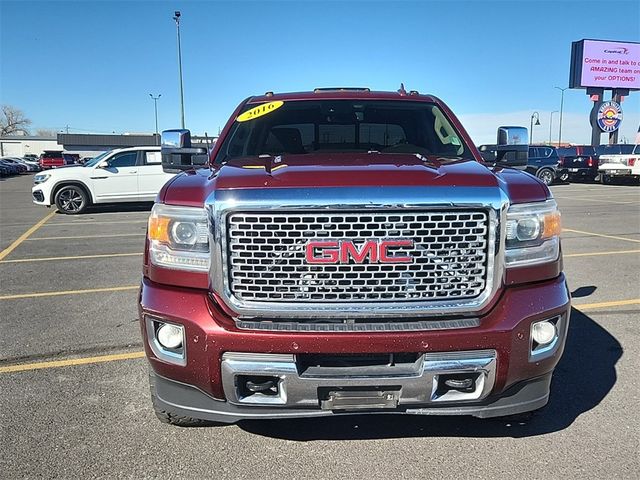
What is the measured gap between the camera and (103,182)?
1427cm

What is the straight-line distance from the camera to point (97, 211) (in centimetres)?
1501

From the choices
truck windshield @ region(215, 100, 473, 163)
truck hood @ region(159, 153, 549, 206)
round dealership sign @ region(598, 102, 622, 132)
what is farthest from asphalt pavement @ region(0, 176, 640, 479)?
round dealership sign @ region(598, 102, 622, 132)

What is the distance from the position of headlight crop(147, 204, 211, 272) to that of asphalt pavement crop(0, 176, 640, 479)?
1.03m

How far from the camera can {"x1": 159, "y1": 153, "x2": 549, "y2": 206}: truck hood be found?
2.39 meters

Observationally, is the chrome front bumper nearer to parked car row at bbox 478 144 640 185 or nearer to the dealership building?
parked car row at bbox 478 144 640 185

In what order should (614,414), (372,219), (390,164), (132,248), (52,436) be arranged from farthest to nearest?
(132,248)
(614,414)
(52,436)
(390,164)
(372,219)

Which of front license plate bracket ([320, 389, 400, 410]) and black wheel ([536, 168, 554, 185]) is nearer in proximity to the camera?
front license plate bracket ([320, 389, 400, 410])

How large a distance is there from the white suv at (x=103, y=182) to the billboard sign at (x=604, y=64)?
34.7 meters

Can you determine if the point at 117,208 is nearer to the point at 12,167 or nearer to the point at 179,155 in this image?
the point at 179,155

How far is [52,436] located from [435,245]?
7.57 feet

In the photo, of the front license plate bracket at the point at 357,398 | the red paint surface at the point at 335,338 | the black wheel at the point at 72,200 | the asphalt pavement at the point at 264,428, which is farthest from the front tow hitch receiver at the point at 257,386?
the black wheel at the point at 72,200

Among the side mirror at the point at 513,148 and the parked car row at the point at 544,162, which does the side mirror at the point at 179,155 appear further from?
the parked car row at the point at 544,162

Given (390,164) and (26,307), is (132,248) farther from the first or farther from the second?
(390,164)

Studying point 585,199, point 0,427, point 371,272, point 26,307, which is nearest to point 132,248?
point 26,307
